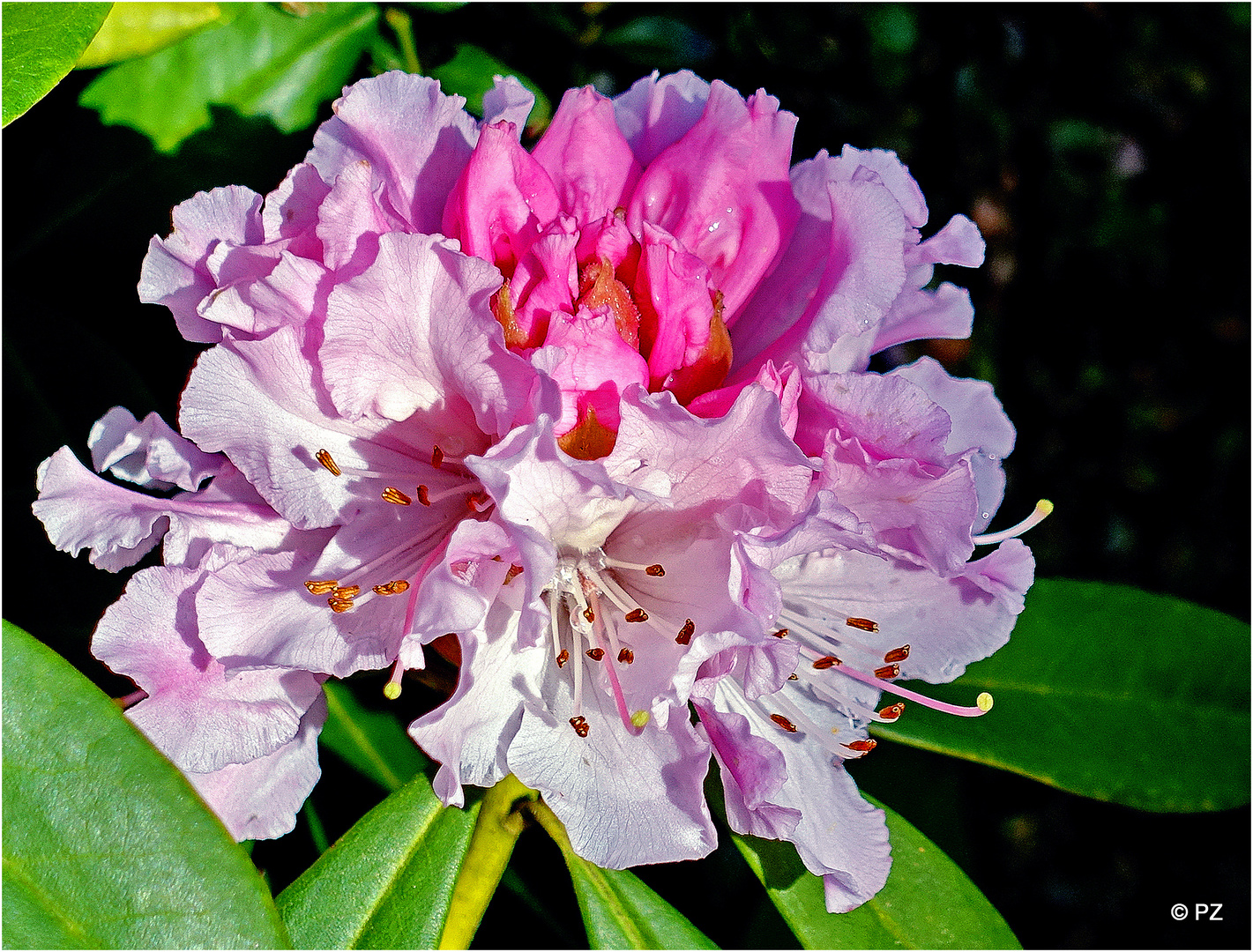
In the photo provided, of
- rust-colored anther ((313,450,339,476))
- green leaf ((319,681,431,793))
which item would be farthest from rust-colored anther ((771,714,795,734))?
green leaf ((319,681,431,793))

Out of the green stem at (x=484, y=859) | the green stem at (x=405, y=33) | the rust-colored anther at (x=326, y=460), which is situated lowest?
the green stem at (x=484, y=859)

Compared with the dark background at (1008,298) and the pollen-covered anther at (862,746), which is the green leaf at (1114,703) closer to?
the dark background at (1008,298)

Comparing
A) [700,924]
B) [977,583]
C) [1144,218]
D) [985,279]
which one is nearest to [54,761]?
[977,583]

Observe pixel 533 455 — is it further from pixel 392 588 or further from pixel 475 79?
pixel 475 79

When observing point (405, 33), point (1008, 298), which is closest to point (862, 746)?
point (405, 33)

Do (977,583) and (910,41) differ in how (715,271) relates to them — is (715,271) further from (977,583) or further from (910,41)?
(910,41)

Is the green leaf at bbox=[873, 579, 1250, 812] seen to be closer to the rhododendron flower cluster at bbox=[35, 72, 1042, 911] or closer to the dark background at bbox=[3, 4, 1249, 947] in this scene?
the dark background at bbox=[3, 4, 1249, 947]

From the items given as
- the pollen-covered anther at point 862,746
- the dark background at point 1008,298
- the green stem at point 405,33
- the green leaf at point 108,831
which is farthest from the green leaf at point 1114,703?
the green stem at point 405,33
